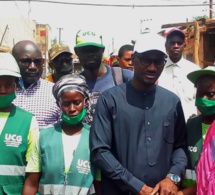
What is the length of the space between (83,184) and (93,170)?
0.12 meters

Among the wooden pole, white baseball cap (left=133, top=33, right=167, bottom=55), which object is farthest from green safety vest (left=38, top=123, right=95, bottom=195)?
the wooden pole

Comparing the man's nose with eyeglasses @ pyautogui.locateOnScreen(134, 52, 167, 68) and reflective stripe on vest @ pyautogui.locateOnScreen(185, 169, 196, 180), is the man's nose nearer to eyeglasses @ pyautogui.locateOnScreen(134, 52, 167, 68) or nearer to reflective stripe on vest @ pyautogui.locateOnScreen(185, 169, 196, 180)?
eyeglasses @ pyautogui.locateOnScreen(134, 52, 167, 68)

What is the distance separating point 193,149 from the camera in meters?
2.88

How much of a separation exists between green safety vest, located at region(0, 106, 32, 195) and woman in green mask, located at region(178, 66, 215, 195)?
1.19 m

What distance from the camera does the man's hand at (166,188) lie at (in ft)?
8.49

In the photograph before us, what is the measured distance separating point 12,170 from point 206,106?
1.47 metres

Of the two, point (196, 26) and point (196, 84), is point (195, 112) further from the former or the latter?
point (196, 26)

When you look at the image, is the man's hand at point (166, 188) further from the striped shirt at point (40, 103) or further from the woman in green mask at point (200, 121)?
the striped shirt at point (40, 103)

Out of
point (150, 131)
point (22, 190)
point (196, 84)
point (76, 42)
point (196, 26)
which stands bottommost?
point (22, 190)

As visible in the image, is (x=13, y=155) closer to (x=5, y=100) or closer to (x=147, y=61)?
(x=5, y=100)

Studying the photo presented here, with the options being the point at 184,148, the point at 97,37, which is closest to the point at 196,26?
the point at 97,37

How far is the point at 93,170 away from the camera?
111 inches

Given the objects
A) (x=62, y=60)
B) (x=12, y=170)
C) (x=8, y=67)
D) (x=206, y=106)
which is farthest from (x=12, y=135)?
(x=62, y=60)

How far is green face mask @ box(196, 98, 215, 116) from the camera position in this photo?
9.45 feet
